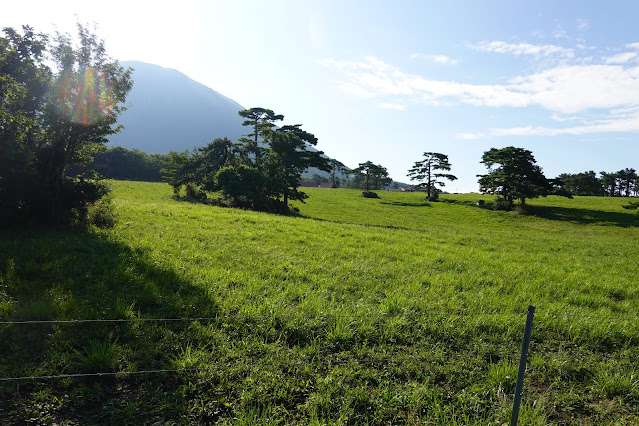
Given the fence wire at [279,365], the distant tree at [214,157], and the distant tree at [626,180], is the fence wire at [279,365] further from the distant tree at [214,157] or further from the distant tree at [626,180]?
the distant tree at [626,180]

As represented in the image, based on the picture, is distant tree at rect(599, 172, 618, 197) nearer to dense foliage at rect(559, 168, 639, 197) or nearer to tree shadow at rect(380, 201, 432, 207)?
dense foliage at rect(559, 168, 639, 197)

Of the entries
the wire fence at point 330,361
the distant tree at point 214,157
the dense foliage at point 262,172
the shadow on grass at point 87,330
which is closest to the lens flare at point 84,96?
the shadow on grass at point 87,330

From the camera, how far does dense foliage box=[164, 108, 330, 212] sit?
33312 millimetres

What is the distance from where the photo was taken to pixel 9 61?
1105 cm

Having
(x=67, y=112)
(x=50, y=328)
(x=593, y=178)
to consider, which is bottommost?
(x=50, y=328)

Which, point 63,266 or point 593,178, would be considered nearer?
point 63,266

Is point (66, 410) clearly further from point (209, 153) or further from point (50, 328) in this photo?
point (209, 153)

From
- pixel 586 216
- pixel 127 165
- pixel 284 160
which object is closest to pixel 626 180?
pixel 586 216

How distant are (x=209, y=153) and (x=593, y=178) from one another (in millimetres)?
107127

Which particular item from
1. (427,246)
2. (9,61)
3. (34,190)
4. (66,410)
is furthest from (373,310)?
(9,61)

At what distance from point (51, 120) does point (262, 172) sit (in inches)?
894

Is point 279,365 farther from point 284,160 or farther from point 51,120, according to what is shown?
point 284,160

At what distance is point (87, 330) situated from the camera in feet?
16.9

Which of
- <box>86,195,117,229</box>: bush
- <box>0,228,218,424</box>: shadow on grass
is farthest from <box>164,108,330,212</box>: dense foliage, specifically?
<box>0,228,218,424</box>: shadow on grass
